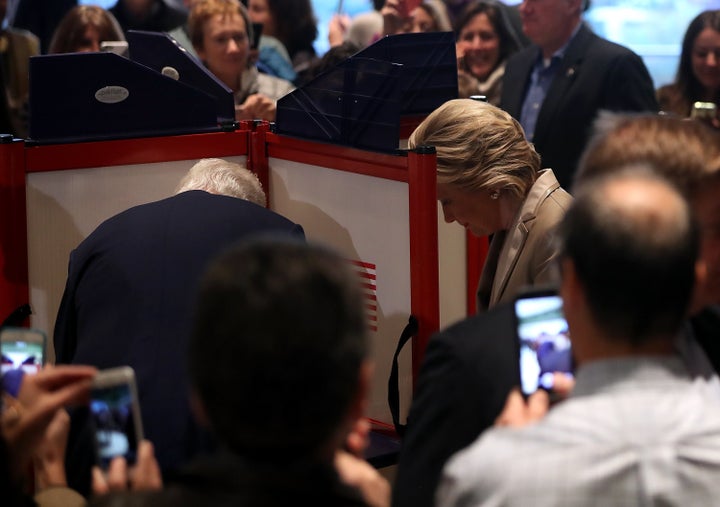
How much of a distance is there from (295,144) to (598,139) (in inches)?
62.9

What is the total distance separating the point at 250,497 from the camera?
47.6 inches

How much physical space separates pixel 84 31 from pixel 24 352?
3.73 metres

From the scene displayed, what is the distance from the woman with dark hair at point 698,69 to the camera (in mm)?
5324

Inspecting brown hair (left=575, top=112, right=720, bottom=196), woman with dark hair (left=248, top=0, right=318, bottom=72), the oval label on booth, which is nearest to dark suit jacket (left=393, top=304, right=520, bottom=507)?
brown hair (left=575, top=112, right=720, bottom=196)

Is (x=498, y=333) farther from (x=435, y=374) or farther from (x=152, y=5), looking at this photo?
(x=152, y=5)

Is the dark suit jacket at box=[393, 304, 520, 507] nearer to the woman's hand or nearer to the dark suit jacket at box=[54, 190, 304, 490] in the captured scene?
the woman's hand

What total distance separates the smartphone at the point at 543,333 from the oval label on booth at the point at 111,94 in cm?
176

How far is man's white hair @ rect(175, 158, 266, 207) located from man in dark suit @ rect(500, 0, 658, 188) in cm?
220

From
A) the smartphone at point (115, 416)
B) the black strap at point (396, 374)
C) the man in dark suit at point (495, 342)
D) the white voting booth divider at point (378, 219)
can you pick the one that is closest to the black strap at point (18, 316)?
the white voting booth divider at point (378, 219)

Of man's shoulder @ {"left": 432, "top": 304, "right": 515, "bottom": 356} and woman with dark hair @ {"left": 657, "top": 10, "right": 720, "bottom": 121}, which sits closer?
man's shoulder @ {"left": 432, "top": 304, "right": 515, "bottom": 356}

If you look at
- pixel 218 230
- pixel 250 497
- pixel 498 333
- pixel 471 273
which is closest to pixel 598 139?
pixel 498 333

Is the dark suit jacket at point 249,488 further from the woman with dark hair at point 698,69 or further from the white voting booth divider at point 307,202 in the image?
the woman with dark hair at point 698,69

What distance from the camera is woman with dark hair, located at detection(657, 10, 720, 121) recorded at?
210 inches

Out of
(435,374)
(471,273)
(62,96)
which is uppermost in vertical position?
(62,96)
